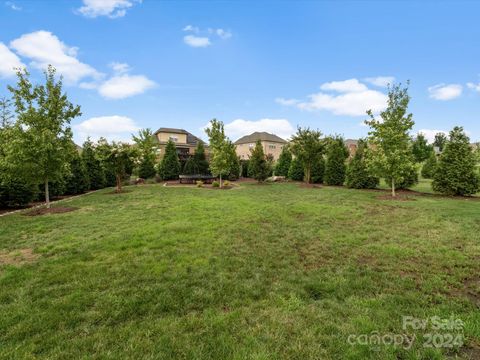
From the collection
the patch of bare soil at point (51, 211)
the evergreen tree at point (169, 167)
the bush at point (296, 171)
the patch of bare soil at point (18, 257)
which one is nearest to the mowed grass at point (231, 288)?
the patch of bare soil at point (18, 257)

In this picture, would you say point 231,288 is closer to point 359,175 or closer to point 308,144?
point 359,175

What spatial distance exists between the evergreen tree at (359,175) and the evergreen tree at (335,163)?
178cm

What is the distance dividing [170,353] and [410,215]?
9.55 m

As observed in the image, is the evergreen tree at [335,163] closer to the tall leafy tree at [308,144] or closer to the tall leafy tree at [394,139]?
the tall leafy tree at [308,144]

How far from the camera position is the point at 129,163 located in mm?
17375

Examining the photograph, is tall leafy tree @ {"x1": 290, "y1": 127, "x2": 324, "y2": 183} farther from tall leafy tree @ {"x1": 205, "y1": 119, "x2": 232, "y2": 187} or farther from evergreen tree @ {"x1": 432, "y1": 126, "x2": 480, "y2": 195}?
evergreen tree @ {"x1": 432, "y1": 126, "x2": 480, "y2": 195}

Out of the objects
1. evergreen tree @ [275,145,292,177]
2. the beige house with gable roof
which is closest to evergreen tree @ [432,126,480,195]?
evergreen tree @ [275,145,292,177]

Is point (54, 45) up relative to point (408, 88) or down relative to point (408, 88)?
up

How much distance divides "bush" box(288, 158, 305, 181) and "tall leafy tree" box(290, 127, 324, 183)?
3653 millimetres

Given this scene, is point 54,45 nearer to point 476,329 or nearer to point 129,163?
point 129,163

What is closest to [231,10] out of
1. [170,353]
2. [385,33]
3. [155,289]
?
[385,33]


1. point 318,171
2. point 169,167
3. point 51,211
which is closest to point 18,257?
point 51,211

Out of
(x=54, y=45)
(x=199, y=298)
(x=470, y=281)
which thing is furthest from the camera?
(x=54, y=45)

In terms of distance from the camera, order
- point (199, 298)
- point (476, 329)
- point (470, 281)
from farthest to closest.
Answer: point (470, 281) < point (199, 298) < point (476, 329)
